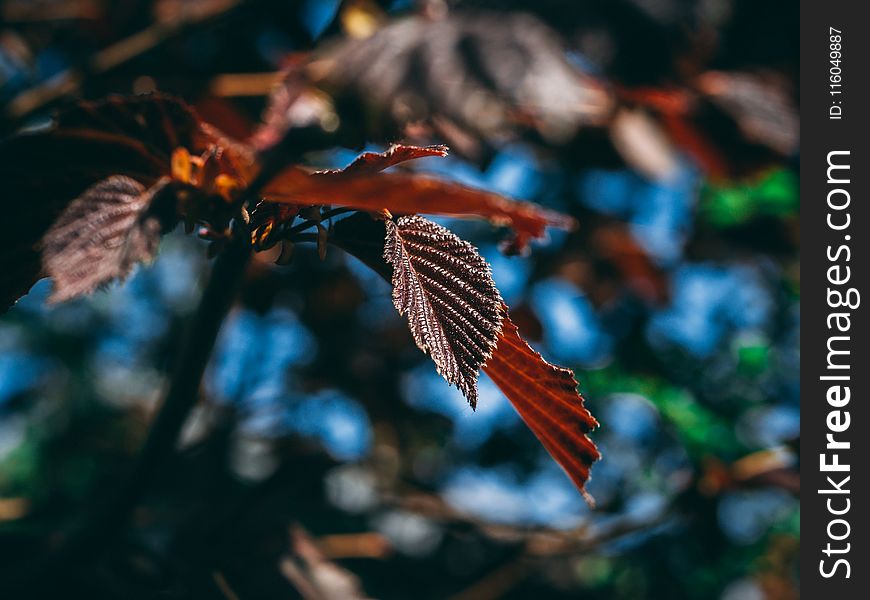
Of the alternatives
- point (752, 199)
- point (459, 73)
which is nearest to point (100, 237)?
point (459, 73)

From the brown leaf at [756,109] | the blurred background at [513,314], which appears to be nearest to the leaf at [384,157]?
the blurred background at [513,314]

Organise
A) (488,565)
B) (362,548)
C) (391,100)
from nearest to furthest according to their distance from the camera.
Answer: (391,100), (362,548), (488,565)

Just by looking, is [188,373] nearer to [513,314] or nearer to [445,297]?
[445,297]

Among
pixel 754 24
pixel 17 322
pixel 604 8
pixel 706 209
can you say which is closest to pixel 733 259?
pixel 706 209

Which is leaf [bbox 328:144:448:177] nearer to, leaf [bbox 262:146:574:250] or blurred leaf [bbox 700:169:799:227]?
leaf [bbox 262:146:574:250]

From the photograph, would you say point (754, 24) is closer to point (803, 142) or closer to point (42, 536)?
point (803, 142)

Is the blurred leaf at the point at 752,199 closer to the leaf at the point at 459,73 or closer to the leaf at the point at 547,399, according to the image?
the leaf at the point at 547,399
